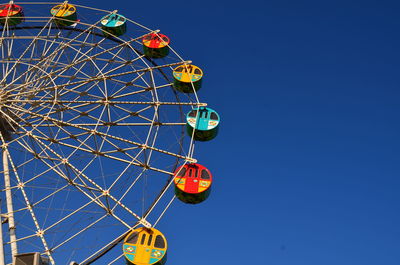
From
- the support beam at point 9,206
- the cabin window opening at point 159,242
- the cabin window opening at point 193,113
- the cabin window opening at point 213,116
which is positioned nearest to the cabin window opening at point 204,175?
the cabin window opening at point 213,116

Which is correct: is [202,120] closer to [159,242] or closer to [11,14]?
[159,242]

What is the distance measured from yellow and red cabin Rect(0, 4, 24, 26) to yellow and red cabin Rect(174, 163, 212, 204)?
31.2 ft

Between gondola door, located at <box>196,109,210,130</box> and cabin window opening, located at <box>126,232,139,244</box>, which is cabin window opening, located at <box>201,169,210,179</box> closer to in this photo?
gondola door, located at <box>196,109,210,130</box>

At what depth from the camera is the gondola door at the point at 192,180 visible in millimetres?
16234

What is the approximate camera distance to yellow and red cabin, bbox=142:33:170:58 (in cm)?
2088

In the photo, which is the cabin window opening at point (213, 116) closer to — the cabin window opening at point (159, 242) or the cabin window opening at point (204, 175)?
the cabin window opening at point (204, 175)

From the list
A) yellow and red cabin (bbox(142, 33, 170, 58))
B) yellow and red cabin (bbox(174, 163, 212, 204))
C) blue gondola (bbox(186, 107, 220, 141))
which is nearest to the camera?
yellow and red cabin (bbox(174, 163, 212, 204))

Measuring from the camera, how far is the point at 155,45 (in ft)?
68.6

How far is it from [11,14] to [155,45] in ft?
18.9

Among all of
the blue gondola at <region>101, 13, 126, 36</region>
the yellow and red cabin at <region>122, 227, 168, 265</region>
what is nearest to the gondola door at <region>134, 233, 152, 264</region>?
the yellow and red cabin at <region>122, 227, 168, 265</region>

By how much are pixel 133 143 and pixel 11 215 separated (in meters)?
4.06

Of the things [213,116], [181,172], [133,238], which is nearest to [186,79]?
[213,116]

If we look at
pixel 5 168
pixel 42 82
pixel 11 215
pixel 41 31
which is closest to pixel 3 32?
pixel 41 31

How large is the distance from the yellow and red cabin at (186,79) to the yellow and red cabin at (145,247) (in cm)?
595
